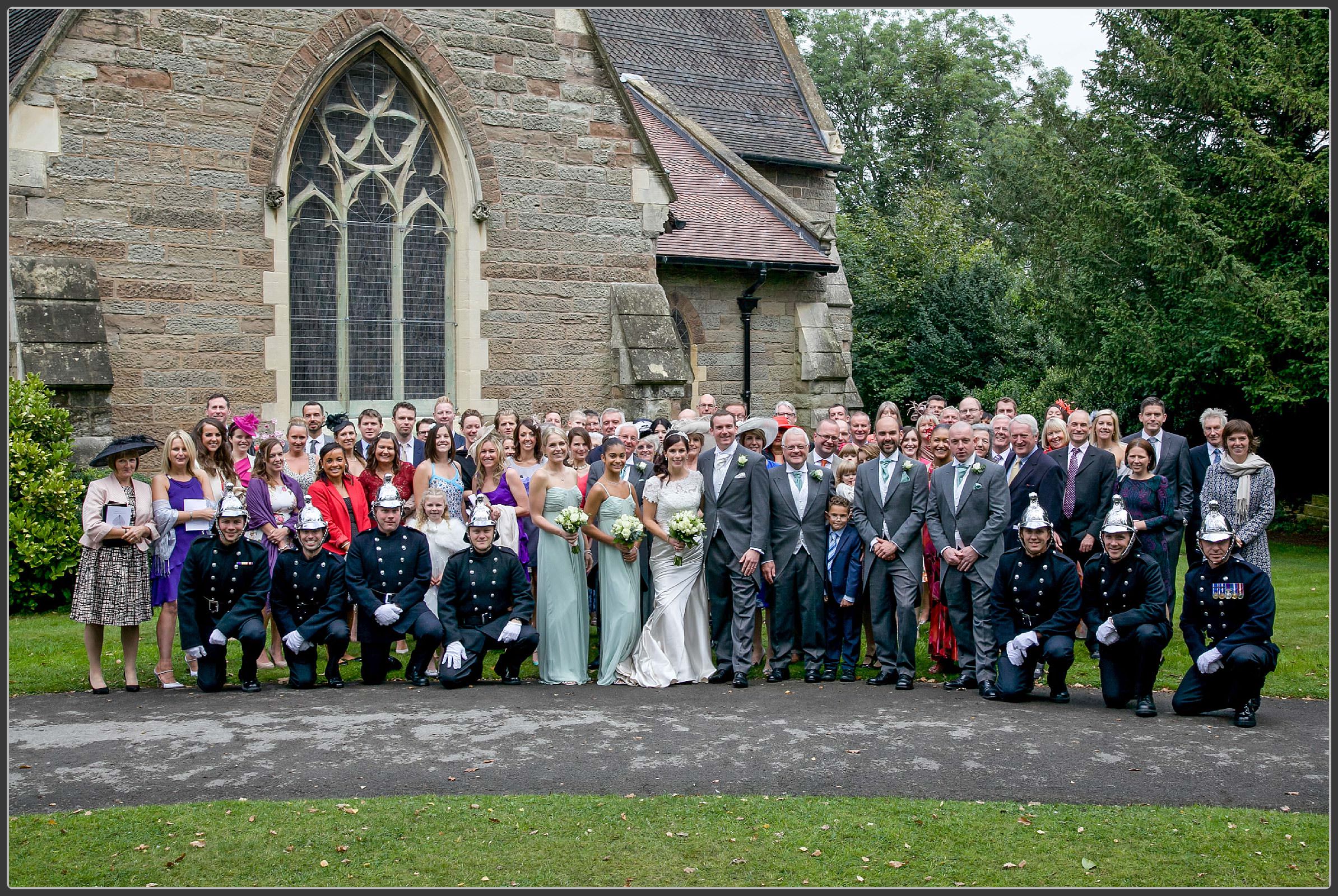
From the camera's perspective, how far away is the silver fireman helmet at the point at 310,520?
9.97 metres

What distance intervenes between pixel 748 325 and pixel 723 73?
7754 millimetres

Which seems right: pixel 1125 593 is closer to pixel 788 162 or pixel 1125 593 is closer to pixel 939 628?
pixel 939 628

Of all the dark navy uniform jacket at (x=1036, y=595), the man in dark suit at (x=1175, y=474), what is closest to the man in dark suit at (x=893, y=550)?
the dark navy uniform jacket at (x=1036, y=595)

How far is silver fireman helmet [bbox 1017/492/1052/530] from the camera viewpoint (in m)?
9.44

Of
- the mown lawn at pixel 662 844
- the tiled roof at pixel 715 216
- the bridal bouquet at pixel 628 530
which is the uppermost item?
the tiled roof at pixel 715 216

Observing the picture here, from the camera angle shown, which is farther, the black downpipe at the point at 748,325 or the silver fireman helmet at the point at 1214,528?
the black downpipe at the point at 748,325

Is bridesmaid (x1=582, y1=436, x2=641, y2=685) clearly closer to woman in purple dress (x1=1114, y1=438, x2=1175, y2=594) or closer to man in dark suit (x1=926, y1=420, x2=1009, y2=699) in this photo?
man in dark suit (x1=926, y1=420, x2=1009, y2=699)

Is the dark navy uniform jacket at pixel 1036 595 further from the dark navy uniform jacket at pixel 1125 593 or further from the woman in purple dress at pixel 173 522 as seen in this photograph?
the woman in purple dress at pixel 173 522

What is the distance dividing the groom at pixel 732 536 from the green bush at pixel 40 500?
6.65 metres

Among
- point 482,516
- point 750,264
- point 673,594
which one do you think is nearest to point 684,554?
point 673,594

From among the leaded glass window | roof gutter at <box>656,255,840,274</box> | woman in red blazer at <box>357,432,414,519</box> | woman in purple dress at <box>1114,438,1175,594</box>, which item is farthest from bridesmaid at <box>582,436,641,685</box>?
roof gutter at <box>656,255,840,274</box>

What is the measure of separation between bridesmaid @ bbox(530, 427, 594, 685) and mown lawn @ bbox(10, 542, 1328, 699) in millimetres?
481

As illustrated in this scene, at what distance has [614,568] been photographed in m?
10.6

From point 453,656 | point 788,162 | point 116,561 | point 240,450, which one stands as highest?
point 788,162
